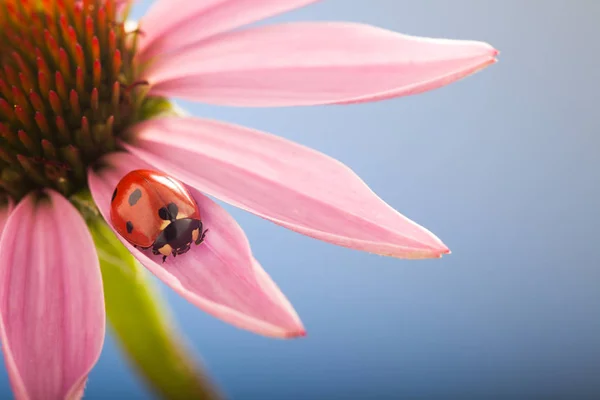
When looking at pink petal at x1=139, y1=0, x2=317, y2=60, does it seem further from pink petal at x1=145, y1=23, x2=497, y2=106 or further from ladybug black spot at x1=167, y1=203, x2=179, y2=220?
ladybug black spot at x1=167, y1=203, x2=179, y2=220

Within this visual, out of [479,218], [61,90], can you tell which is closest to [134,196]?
[61,90]

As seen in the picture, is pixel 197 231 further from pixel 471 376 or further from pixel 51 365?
pixel 471 376

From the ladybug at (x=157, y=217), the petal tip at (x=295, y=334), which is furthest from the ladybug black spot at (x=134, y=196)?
the petal tip at (x=295, y=334)

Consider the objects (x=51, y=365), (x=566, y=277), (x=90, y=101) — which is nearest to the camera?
(x=51, y=365)

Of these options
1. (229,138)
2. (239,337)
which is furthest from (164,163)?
(239,337)

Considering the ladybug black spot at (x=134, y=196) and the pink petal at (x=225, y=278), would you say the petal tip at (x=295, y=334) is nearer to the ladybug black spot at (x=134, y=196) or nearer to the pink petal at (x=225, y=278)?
the pink petal at (x=225, y=278)

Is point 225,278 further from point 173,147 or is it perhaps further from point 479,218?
point 479,218
